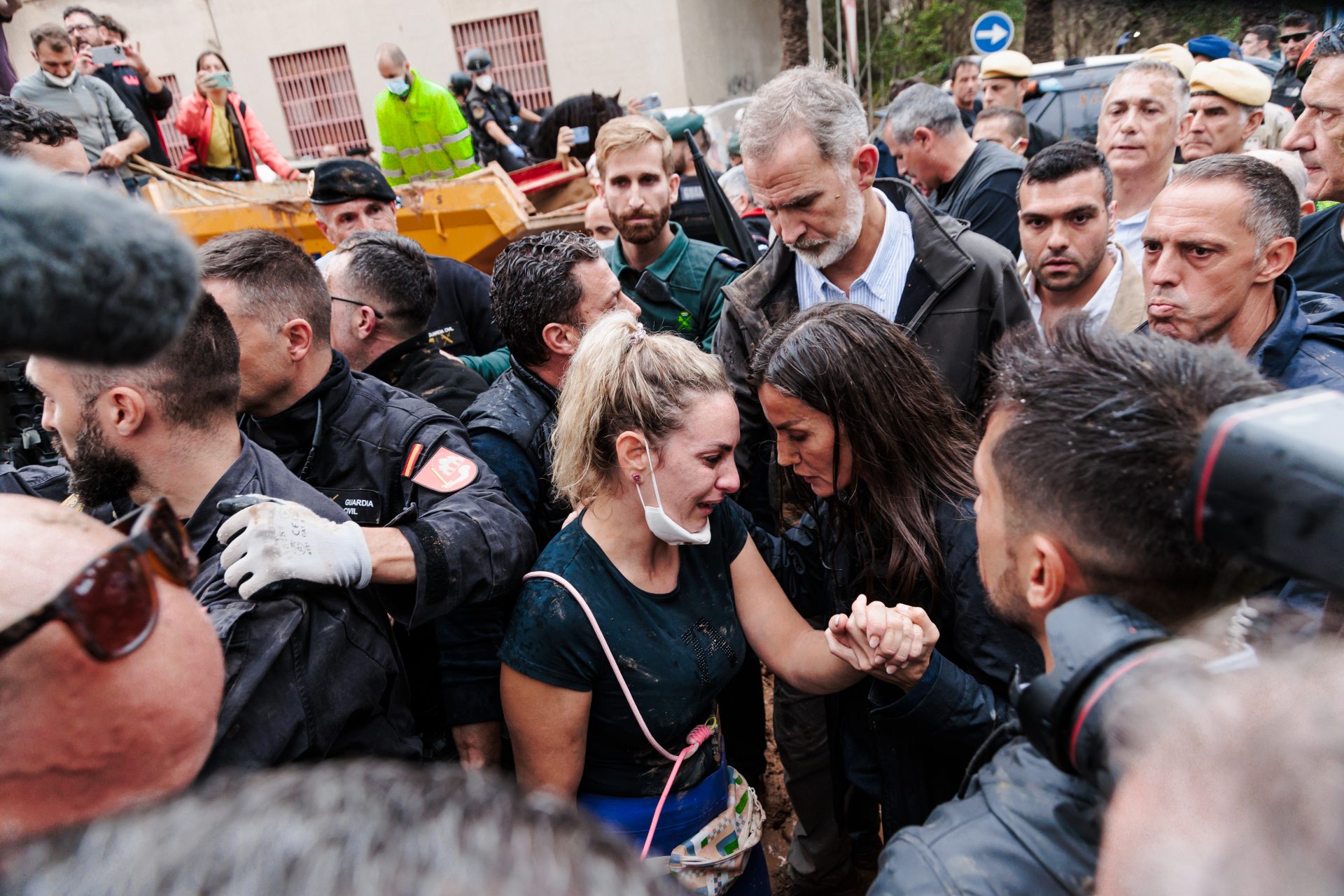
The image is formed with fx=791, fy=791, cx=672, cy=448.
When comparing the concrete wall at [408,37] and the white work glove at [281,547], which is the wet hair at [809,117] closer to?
the white work glove at [281,547]

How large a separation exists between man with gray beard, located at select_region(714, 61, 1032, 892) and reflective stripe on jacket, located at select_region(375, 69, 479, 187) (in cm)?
521

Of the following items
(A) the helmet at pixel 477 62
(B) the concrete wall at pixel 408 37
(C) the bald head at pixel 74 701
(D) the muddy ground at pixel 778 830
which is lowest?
(D) the muddy ground at pixel 778 830

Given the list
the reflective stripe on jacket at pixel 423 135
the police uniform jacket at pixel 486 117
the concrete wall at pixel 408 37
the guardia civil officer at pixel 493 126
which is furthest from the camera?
the concrete wall at pixel 408 37

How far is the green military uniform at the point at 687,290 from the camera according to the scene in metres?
3.96

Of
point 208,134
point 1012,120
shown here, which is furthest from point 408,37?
point 1012,120

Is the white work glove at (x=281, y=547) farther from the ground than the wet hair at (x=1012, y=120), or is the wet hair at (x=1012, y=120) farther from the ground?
the wet hair at (x=1012, y=120)

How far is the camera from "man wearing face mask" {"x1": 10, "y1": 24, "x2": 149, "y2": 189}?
239 inches

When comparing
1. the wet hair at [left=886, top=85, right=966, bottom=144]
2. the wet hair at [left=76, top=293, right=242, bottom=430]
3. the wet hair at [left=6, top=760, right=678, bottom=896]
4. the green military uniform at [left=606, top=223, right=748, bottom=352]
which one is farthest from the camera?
the wet hair at [left=886, top=85, right=966, bottom=144]

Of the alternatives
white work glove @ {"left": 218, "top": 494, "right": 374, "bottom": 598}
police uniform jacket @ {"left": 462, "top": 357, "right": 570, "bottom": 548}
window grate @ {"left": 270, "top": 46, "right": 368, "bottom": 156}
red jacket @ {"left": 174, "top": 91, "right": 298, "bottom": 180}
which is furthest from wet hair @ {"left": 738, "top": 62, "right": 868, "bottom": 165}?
window grate @ {"left": 270, "top": 46, "right": 368, "bottom": 156}

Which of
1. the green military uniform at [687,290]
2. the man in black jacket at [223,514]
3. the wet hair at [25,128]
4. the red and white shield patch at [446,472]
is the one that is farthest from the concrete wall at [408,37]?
the man in black jacket at [223,514]

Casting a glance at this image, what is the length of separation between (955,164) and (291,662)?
533cm

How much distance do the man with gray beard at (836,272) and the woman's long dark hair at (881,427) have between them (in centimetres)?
67

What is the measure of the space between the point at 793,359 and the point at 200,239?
6.00 meters

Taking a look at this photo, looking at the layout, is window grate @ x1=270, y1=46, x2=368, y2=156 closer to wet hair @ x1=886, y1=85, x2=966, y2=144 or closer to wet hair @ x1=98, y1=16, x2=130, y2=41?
wet hair @ x1=98, y1=16, x2=130, y2=41
